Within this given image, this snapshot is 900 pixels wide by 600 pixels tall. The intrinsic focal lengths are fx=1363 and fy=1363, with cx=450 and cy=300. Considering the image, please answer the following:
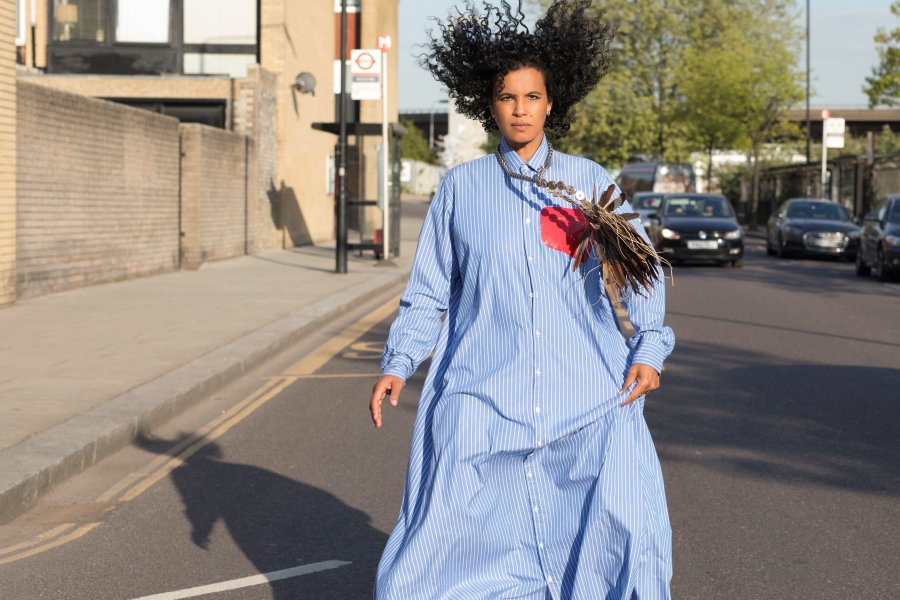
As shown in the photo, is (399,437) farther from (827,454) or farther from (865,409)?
(865,409)

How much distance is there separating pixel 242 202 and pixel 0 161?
41.8ft

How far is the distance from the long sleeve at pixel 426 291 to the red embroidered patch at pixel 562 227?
29 centimetres

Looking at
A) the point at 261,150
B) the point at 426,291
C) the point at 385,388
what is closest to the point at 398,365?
the point at 385,388

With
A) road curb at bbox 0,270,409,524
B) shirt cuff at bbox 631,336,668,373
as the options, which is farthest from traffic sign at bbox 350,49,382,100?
shirt cuff at bbox 631,336,668,373

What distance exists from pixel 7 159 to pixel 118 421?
26.2 ft

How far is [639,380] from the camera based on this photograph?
365cm

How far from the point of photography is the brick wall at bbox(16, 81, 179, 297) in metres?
16.2

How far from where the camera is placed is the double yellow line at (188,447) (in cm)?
582

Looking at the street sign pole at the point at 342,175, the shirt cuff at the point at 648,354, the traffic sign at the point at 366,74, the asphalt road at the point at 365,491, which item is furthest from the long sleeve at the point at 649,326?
the traffic sign at the point at 366,74

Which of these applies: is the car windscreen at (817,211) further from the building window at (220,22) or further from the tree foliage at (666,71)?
the tree foliage at (666,71)

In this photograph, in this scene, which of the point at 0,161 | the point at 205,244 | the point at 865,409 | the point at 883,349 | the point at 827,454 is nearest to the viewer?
the point at 827,454

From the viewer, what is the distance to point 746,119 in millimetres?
55656

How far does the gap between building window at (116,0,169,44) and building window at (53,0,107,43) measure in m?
0.46

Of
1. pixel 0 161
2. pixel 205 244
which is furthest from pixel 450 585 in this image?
pixel 205 244
